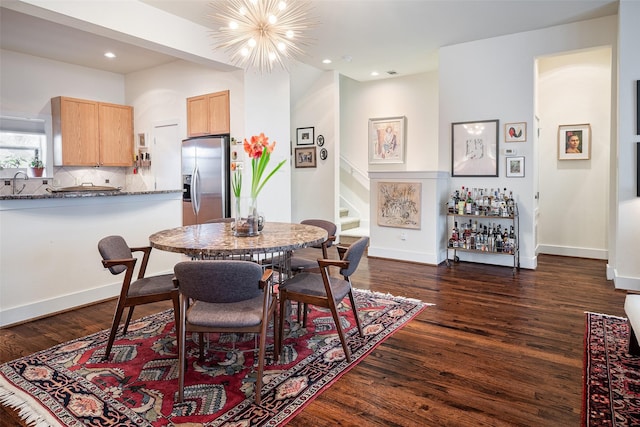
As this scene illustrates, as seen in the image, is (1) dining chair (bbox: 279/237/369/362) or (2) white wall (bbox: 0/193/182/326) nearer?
(1) dining chair (bbox: 279/237/369/362)

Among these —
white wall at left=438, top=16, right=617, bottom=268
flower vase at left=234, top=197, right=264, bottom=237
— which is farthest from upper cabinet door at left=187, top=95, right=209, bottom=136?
white wall at left=438, top=16, right=617, bottom=268

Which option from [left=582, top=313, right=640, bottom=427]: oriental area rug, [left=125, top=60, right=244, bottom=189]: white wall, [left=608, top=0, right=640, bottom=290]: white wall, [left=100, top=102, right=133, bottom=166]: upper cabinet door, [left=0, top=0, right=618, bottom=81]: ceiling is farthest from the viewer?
[left=100, top=102, right=133, bottom=166]: upper cabinet door

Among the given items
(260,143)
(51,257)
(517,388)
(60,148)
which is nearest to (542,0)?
(260,143)

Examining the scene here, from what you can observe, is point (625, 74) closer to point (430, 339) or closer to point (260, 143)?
point (430, 339)

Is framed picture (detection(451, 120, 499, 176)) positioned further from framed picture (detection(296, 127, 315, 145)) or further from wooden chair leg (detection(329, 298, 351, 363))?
wooden chair leg (detection(329, 298, 351, 363))

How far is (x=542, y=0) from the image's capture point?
4109 mm

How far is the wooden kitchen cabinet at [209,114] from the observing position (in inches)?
211

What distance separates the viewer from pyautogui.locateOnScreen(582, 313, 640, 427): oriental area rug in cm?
194

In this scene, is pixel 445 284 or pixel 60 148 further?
pixel 60 148

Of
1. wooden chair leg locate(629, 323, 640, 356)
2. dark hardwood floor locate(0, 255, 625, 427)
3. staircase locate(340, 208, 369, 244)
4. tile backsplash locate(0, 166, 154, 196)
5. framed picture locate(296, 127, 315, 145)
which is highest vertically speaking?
framed picture locate(296, 127, 315, 145)

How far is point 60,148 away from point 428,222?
5.62 m

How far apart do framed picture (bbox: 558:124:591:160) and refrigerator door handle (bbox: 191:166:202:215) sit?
5315mm

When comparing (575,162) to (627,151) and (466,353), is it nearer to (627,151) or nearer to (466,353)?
(627,151)

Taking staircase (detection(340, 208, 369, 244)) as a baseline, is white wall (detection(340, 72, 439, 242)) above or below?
above
